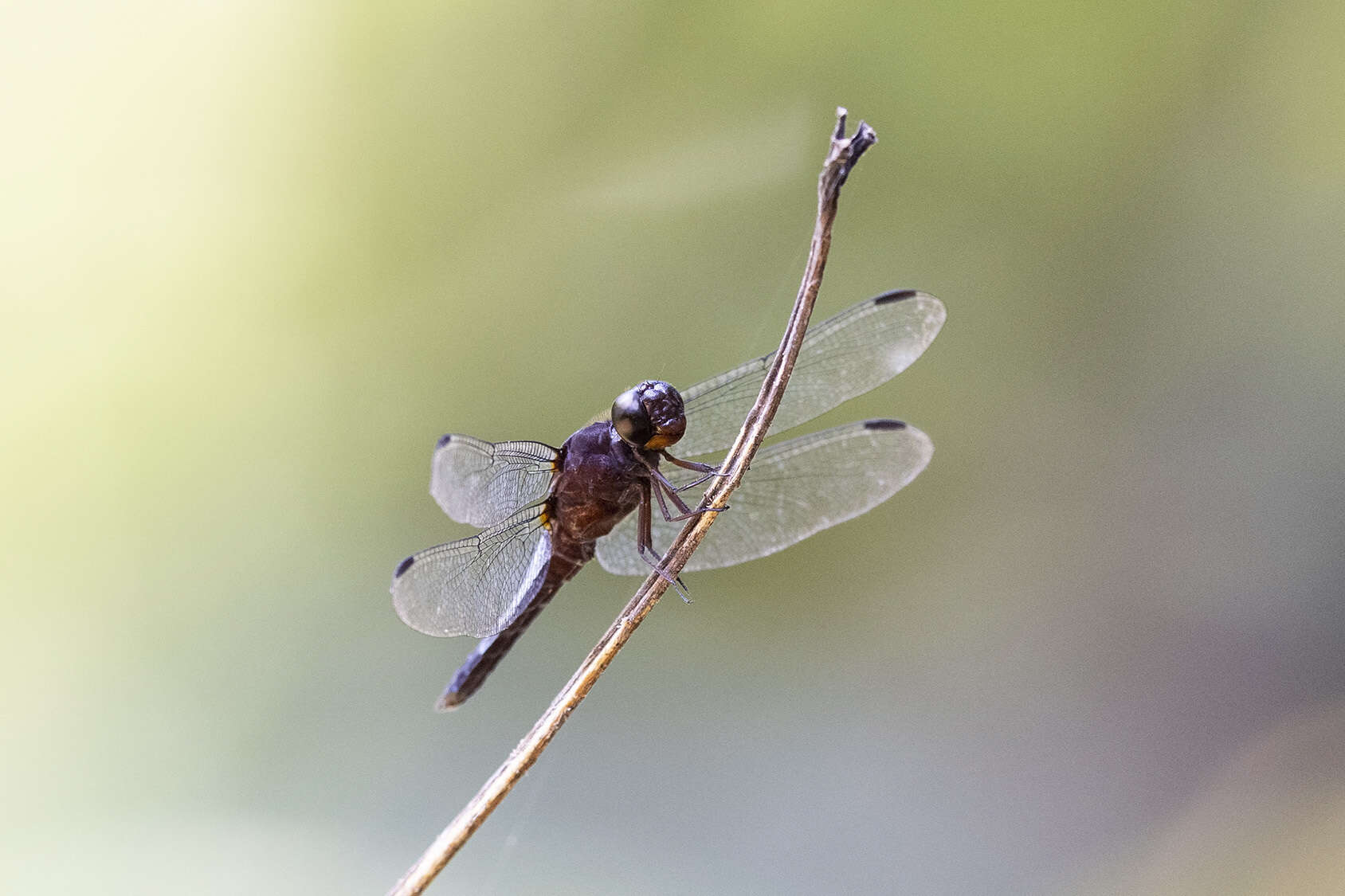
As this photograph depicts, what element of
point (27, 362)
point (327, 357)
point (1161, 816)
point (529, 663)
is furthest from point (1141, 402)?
point (27, 362)

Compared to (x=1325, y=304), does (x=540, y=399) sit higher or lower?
higher

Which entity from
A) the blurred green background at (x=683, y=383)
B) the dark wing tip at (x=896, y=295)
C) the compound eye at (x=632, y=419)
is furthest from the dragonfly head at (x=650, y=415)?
the blurred green background at (x=683, y=383)

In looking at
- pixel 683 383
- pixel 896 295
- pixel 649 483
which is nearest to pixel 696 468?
pixel 649 483

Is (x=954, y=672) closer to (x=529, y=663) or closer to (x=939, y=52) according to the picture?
(x=529, y=663)

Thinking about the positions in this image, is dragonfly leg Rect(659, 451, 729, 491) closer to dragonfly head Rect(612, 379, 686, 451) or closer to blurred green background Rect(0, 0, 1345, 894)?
dragonfly head Rect(612, 379, 686, 451)

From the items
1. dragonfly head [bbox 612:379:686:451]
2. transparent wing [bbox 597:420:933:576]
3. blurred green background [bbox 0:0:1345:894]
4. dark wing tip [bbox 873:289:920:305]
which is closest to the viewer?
dragonfly head [bbox 612:379:686:451]

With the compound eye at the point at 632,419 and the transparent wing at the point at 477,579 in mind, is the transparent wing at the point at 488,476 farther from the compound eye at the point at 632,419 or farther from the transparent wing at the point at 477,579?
the compound eye at the point at 632,419

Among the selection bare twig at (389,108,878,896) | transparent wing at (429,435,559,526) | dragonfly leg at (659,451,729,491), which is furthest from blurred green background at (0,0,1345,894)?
bare twig at (389,108,878,896)
